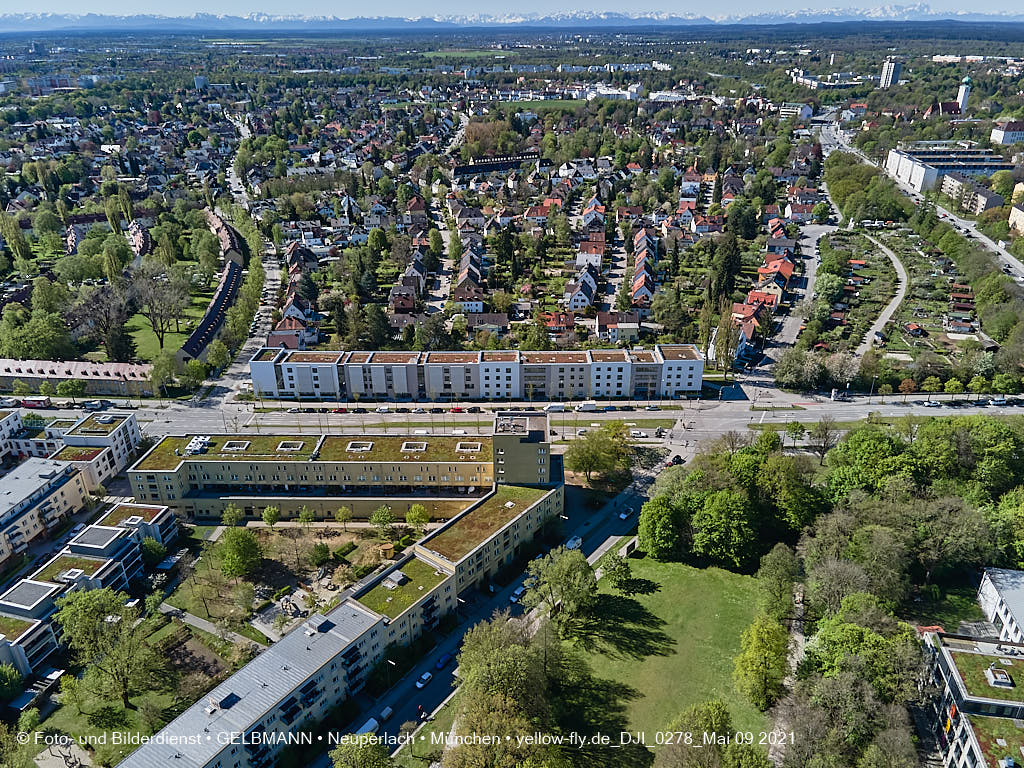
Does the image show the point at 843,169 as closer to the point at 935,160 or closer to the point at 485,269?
the point at 935,160

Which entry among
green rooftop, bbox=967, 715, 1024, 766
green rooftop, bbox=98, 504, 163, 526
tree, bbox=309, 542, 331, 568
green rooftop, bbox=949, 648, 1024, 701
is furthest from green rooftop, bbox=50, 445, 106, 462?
green rooftop, bbox=967, 715, 1024, 766

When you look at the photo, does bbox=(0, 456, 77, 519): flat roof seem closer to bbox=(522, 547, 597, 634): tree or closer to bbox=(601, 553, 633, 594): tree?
bbox=(522, 547, 597, 634): tree

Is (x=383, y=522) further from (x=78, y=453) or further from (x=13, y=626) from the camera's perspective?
(x=78, y=453)

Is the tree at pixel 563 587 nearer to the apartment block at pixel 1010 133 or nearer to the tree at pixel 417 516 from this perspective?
the tree at pixel 417 516

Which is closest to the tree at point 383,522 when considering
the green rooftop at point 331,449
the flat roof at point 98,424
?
the green rooftop at point 331,449

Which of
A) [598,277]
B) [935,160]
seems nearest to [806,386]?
[598,277]

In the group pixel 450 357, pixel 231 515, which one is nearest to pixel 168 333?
pixel 450 357
